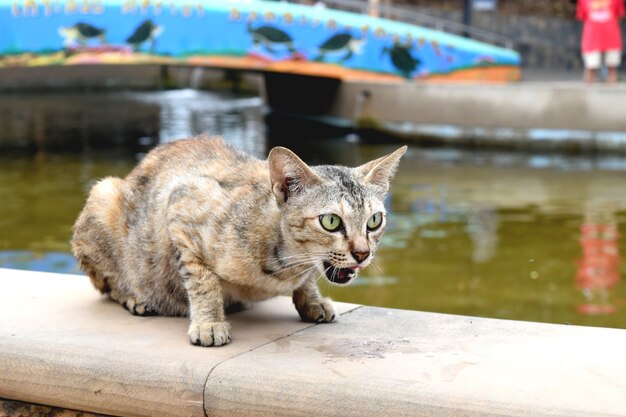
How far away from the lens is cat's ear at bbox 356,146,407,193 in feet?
14.4

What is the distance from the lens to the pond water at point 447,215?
429 inches

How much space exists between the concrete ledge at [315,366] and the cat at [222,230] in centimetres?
16

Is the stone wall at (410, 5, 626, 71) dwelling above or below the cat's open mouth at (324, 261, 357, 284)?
below

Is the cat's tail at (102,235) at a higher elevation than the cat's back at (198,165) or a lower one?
lower

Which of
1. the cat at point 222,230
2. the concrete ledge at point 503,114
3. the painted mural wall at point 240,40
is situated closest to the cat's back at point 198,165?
the cat at point 222,230

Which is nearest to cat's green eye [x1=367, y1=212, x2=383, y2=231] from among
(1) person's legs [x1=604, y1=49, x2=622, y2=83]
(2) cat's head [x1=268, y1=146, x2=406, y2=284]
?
(2) cat's head [x1=268, y1=146, x2=406, y2=284]

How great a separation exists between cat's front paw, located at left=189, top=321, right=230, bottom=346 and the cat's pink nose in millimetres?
635

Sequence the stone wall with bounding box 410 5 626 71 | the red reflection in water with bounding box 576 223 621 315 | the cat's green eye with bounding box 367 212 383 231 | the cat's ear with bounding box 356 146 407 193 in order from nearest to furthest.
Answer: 1. the cat's green eye with bounding box 367 212 383 231
2. the cat's ear with bounding box 356 146 407 193
3. the red reflection in water with bounding box 576 223 621 315
4. the stone wall with bounding box 410 5 626 71

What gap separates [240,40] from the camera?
23875 millimetres

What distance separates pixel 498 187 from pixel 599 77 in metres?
9.62

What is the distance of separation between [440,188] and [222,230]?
41.8ft

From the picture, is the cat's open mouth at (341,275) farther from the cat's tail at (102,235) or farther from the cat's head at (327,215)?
the cat's tail at (102,235)

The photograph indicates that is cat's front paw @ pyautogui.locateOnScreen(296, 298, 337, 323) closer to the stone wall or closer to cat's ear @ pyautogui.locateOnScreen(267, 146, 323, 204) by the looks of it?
cat's ear @ pyautogui.locateOnScreen(267, 146, 323, 204)

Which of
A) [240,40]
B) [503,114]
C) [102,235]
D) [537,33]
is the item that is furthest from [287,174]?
[537,33]
